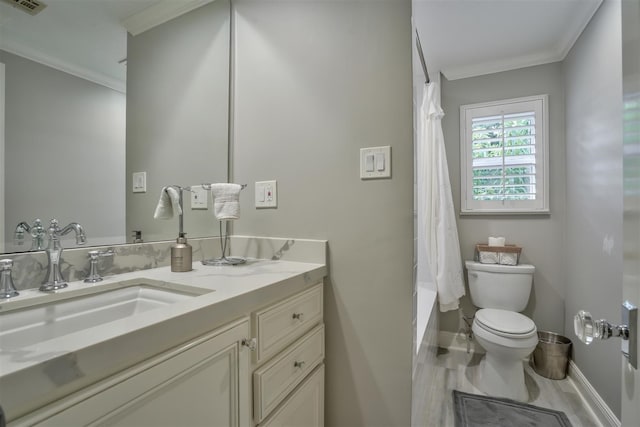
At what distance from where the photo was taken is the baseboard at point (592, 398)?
144 cm

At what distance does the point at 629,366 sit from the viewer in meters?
0.53

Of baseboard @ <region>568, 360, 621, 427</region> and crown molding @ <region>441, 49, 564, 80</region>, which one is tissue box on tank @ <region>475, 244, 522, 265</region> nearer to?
baseboard @ <region>568, 360, 621, 427</region>

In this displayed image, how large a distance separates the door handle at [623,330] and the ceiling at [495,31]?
1.82 m

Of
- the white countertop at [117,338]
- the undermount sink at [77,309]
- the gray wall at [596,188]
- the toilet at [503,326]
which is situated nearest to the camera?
the white countertop at [117,338]

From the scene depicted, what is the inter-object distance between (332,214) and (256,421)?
2.35 ft

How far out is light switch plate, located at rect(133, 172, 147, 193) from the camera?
1.09 metres

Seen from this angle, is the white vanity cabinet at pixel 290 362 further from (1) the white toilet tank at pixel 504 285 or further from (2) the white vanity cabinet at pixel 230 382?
(1) the white toilet tank at pixel 504 285

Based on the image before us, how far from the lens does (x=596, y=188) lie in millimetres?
1613

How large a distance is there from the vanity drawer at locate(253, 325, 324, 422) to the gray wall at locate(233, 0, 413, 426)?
109 millimetres

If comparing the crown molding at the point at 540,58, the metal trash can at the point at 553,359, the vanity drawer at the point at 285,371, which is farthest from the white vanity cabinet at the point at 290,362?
the crown molding at the point at 540,58

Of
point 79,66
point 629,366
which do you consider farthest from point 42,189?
point 629,366

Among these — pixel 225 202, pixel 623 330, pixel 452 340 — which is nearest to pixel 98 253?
pixel 225 202

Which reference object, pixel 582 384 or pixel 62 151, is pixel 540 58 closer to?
pixel 582 384

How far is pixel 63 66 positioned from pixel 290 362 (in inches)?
46.6
